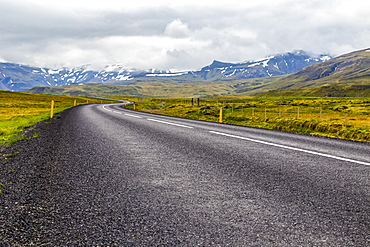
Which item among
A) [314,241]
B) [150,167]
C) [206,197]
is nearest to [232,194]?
[206,197]

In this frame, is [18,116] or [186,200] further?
[18,116]

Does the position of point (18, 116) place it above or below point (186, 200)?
A: below

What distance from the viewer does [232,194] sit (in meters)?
4.10

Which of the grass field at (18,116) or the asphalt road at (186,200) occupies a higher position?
the asphalt road at (186,200)

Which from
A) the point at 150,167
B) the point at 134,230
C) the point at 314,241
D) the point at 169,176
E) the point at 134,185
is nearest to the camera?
the point at 314,241

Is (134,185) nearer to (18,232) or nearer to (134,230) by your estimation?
(134,230)

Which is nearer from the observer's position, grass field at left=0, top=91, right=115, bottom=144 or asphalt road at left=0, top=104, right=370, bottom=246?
asphalt road at left=0, top=104, right=370, bottom=246

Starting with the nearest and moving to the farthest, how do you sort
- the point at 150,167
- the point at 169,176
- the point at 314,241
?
the point at 314,241, the point at 169,176, the point at 150,167

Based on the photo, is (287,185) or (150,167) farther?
(150,167)

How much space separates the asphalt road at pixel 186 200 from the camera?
9.39 ft

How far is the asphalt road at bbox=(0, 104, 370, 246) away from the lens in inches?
113

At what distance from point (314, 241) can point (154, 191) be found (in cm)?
230

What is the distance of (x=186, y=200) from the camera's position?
12.7ft

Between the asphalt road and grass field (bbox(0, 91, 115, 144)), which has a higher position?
the asphalt road
